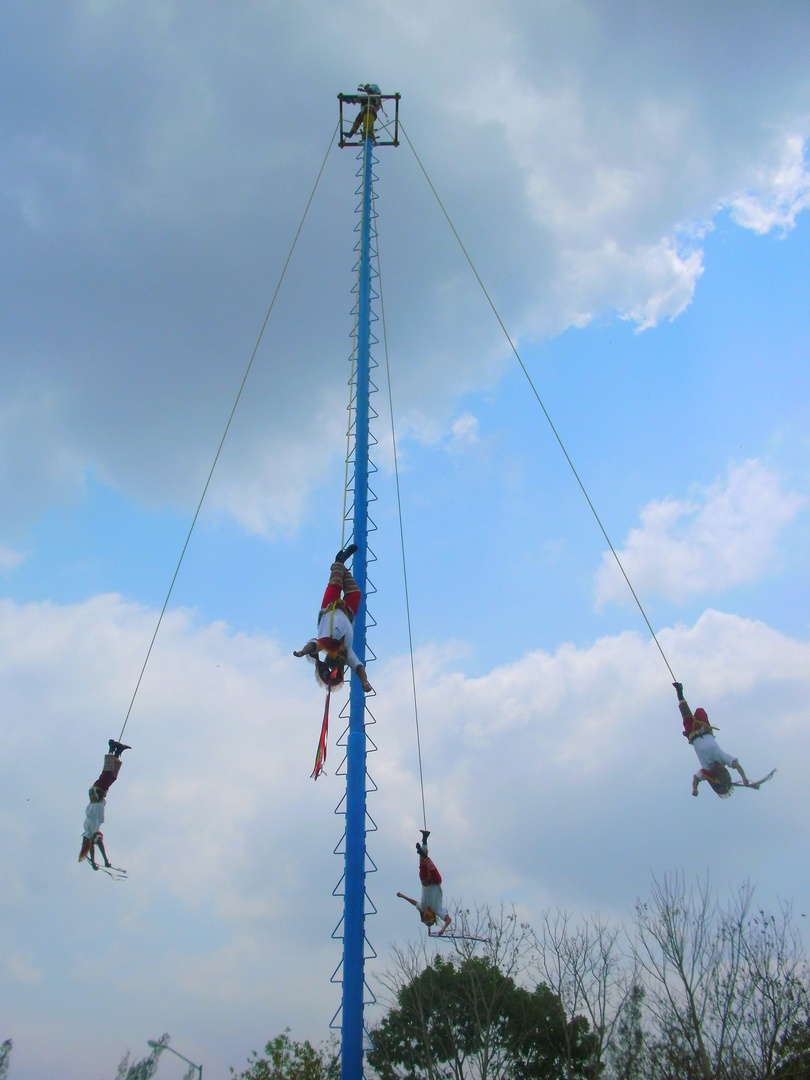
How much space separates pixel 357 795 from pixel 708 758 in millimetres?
5067

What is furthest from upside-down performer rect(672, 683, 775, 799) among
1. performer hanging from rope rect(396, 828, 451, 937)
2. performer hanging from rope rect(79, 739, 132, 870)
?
performer hanging from rope rect(79, 739, 132, 870)

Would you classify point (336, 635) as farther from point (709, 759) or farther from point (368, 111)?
point (368, 111)

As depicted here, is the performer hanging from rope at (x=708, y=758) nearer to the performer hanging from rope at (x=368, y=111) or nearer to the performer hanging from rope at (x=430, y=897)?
the performer hanging from rope at (x=430, y=897)

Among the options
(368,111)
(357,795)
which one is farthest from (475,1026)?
(368,111)

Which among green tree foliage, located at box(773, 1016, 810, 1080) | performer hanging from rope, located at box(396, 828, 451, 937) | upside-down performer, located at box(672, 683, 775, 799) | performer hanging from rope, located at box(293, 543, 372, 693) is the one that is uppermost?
performer hanging from rope, located at box(293, 543, 372, 693)

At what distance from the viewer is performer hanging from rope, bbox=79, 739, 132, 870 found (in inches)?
479

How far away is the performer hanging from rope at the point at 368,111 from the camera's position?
59.3ft

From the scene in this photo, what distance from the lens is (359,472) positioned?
47.3 ft

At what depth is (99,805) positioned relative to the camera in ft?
40.7

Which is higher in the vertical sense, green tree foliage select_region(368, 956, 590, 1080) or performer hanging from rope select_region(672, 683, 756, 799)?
performer hanging from rope select_region(672, 683, 756, 799)

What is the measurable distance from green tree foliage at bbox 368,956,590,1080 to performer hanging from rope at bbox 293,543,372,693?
12.8m

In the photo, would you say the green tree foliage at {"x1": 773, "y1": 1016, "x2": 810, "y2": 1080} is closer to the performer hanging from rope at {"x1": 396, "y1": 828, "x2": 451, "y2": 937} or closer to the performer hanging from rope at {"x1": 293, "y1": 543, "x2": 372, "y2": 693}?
the performer hanging from rope at {"x1": 396, "y1": 828, "x2": 451, "y2": 937}

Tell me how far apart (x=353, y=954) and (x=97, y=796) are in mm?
4593

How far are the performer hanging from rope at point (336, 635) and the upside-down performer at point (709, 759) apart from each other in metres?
4.70
